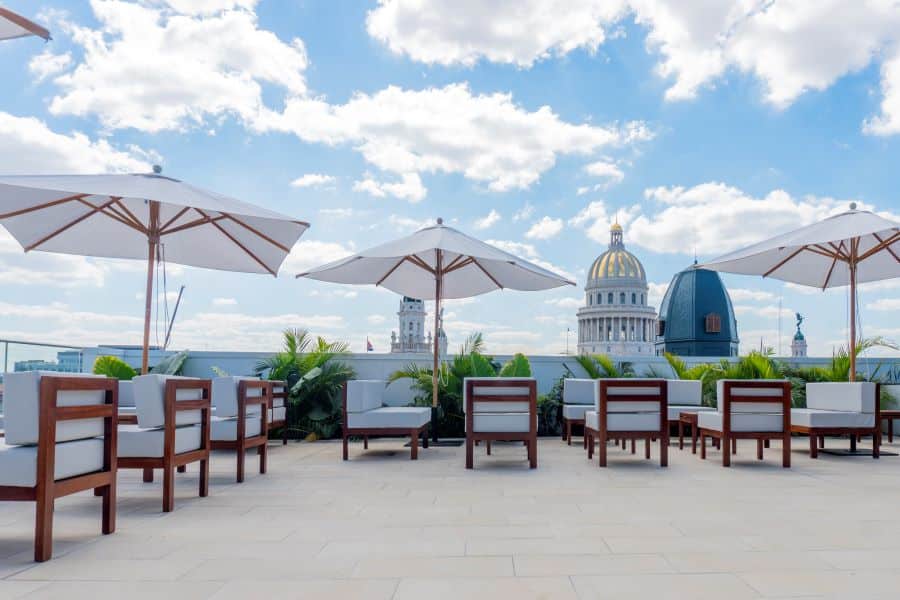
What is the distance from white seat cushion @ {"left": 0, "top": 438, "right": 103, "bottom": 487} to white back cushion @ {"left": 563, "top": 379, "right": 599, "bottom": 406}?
637cm

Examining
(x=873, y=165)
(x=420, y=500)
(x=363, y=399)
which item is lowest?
(x=420, y=500)

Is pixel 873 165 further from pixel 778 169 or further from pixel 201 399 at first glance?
pixel 201 399

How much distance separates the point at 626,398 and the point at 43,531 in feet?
16.2

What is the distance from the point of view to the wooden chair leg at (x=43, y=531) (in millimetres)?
3230

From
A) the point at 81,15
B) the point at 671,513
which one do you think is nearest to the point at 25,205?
the point at 81,15

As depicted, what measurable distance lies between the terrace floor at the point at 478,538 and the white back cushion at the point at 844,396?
1.46 meters

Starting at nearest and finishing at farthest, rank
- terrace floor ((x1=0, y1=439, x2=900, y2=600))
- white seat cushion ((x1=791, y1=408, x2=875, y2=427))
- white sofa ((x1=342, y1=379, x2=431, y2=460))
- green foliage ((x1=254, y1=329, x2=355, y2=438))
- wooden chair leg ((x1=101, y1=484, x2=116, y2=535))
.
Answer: terrace floor ((x1=0, y1=439, x2=900, y2=600)), wooden chair leg ((x1=101, y1=484, x2=116, y2=535)), white sofa ((x1=342, y1=379, x2=431, y2=460)), white seat cushion ((x1=791, y1=408, x2=875, y2=427)), green foliage ((x1=254, y1=329, x2=355, y2=438))

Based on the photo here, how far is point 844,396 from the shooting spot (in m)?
7.68

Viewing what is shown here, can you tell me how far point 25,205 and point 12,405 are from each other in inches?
149

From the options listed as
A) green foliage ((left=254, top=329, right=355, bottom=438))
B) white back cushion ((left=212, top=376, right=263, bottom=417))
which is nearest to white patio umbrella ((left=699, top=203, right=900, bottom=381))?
green foliage ((left=254, top=329, right=355, bottom=438))

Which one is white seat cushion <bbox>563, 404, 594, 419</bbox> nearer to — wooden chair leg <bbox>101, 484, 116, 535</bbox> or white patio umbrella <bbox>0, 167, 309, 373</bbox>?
white patio umbrella <bbox>0, 167, 309, 373</bbox>

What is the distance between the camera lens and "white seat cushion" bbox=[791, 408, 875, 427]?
7.30 metres

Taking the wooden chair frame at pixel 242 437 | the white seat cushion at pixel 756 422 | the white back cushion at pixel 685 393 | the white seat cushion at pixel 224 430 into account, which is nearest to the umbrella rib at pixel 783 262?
the white back cushion at pixel 685 393

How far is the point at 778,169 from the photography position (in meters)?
13.1
